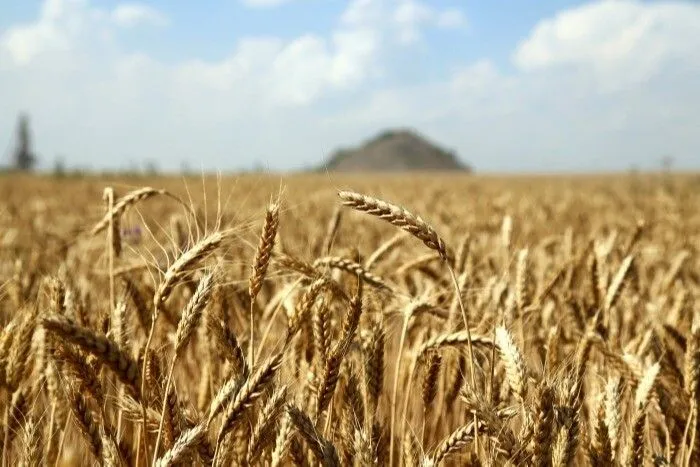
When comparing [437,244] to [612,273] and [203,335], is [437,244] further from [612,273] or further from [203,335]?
[612,273]

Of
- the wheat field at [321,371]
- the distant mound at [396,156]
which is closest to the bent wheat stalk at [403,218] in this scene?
the wheat field at [321,371]

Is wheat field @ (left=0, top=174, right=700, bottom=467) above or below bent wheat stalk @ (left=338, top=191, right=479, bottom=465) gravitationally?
below

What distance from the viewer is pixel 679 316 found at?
2814mm

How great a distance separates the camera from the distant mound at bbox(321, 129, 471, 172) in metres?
120

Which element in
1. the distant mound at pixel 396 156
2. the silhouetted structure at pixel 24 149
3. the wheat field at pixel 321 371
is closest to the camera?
the wheat field at pixel 321 371

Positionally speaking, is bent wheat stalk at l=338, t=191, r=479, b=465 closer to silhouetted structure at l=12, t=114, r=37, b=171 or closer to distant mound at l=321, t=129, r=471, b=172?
silhouetted structure at l=12, t=114, r=37, b=171

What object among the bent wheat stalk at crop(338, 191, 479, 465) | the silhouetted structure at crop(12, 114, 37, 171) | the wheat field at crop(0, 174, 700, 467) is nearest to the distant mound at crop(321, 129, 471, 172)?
the silhouetted structure at crop(12, 114, 37, 171)

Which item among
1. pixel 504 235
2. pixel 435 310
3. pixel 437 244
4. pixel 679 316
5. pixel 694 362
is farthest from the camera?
pixel 504 235

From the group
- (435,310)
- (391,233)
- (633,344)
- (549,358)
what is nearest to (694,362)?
(549,358)

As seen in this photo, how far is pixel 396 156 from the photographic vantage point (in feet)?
405

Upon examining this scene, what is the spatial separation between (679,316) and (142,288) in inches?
86.8

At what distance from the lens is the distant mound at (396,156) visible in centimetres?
11981

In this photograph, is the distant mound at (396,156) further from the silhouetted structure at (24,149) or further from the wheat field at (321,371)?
the wheat field at (321,371)

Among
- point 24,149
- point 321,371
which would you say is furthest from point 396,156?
point 321,371
